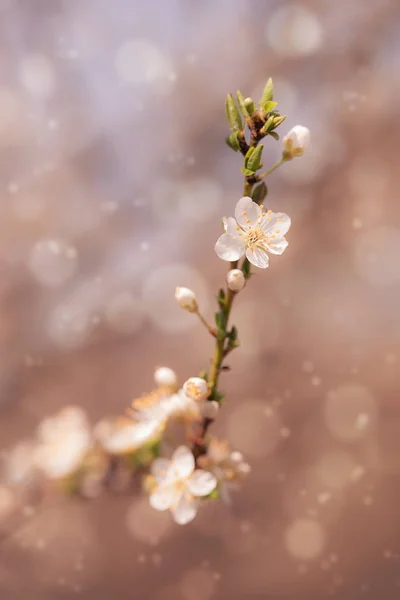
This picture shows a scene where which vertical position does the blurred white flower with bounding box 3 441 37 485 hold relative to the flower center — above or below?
above

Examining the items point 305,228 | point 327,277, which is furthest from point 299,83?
point 327,277

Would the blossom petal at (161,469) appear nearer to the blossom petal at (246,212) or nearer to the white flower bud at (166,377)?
the white flower bud at (166,377)

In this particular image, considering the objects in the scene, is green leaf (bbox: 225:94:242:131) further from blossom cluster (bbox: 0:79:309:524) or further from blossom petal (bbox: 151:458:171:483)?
blossom petal (bbox: 151:458:171:483)

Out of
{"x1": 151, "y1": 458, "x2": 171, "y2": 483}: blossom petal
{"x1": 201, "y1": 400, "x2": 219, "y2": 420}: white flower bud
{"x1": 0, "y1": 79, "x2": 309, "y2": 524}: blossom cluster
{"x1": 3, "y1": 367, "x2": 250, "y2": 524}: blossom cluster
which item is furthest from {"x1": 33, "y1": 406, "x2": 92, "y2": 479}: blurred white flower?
{"x1": 201, "y1": 400, "x2": 219, "y2": 420}: white flower bud

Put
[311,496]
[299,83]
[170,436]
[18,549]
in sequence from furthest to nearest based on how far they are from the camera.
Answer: [299,83] → [311,496] → [18,549] → [170,436]

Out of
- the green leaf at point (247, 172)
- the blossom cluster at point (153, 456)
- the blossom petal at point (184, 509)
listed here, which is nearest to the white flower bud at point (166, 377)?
the blossom cluster at point (153, 456)

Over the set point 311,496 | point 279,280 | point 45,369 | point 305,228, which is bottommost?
point 311,496

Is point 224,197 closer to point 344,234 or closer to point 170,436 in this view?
point 344,234
